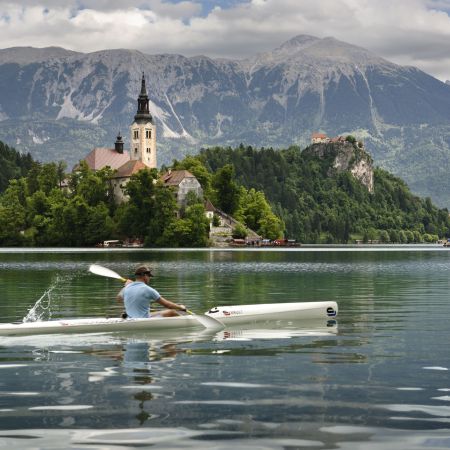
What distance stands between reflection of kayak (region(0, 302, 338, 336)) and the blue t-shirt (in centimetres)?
37

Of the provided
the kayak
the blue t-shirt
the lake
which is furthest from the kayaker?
the kayak

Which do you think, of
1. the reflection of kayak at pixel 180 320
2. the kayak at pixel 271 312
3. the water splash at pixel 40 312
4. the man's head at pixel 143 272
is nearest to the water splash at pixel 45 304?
the water splash at pixel 40 312

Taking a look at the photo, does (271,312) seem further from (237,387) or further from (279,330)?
(237,387)

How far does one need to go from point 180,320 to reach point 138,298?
1823 millimetres

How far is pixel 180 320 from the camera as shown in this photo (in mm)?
29172

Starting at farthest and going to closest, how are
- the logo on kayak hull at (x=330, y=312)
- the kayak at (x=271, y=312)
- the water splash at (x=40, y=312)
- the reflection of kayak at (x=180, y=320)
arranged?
the water splash at (x=40, y=312) < the logo on kayak hull at (x=330, y=312) < the kayak at (x=271, y=312) < the reflection of kayak at (x=180, y=320)

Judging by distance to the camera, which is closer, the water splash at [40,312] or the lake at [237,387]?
the lake at [237,387]

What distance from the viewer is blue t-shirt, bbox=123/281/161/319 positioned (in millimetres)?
27484

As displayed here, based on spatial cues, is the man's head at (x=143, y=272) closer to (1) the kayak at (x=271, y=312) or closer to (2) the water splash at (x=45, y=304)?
(1) the kayak at (x=271, y=312)

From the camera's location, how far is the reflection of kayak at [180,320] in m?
27.7

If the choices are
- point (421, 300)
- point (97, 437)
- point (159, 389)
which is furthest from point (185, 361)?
point (421, 300)

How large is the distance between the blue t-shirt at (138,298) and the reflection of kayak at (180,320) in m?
0.37

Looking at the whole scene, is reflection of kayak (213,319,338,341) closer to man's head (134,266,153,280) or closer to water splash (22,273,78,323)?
man's head (134,266,153,280)

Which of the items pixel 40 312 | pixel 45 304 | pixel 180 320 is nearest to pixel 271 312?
pixel 180 320
